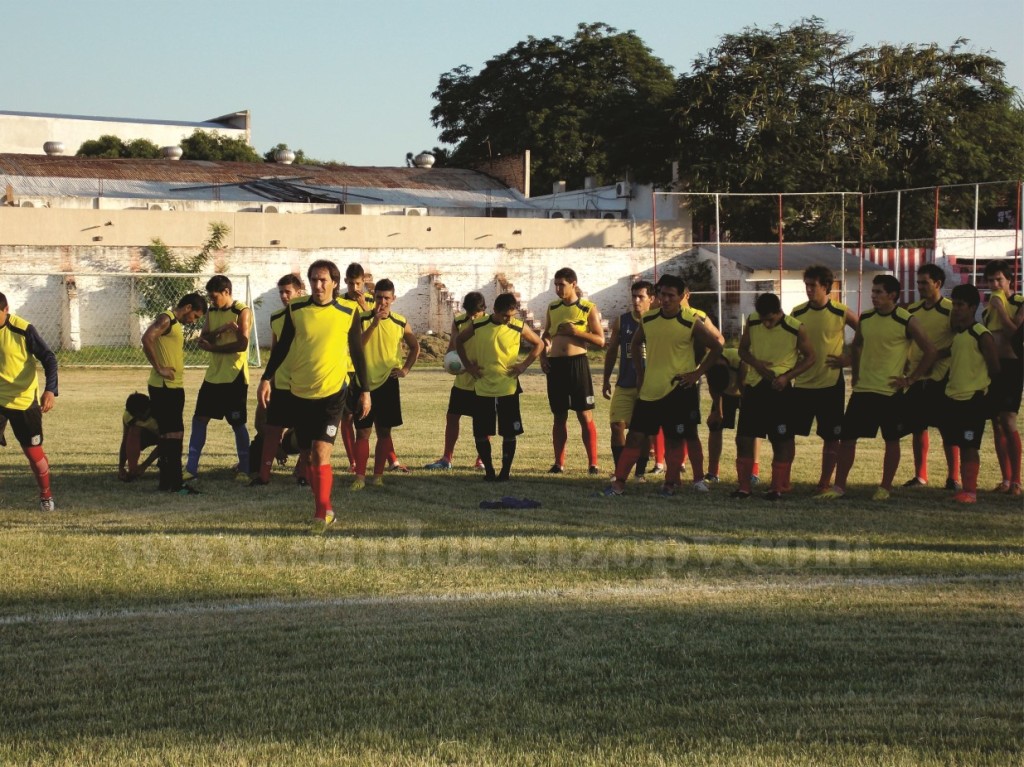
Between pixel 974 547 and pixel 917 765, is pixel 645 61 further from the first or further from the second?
pixel 917 765

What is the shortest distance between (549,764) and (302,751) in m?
0.91

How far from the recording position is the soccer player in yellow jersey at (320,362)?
932 centimetres

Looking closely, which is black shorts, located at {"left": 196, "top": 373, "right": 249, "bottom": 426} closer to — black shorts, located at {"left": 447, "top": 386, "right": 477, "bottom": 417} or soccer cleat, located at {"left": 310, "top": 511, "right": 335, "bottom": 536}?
black shorts, located at {"left": 447, "top": 386, "right": 477, "bottom": 417}

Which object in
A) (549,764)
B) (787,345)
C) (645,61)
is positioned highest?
(645,61)

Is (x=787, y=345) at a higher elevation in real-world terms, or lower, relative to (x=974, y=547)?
higher

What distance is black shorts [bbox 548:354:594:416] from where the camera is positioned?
40.4ft

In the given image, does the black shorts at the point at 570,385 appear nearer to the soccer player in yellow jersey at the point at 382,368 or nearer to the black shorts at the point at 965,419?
the soccer player in yellow jersey at the point at 382,368

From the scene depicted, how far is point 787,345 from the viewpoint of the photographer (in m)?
10.8

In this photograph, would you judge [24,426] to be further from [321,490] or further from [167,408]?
[321,490]

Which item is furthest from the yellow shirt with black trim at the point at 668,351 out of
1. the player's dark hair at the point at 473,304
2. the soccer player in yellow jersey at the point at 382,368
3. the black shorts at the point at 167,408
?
the black shorts at the point at 167,408

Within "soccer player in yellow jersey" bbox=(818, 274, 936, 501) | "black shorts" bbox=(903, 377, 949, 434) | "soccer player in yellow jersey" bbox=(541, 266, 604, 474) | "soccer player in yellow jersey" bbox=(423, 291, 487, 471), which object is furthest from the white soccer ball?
"black shorts" bbox=(903, 377, 949, 434)

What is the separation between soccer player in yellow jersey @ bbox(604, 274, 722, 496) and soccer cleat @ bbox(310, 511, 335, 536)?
2820mm

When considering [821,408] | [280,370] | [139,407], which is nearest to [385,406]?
[280,370]

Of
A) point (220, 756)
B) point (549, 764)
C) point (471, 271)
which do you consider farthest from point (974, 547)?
point (471, 271)
